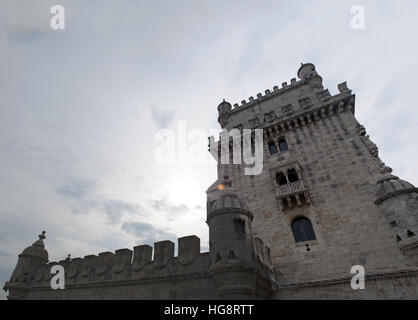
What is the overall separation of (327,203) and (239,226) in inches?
311

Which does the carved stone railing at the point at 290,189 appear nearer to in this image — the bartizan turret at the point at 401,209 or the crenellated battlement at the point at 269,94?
the bartizan turret at the point at 401,209

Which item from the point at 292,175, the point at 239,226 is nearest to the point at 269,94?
the point at 292,175

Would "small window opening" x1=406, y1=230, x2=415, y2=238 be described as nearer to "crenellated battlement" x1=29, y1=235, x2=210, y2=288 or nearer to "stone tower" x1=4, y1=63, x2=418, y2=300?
"stone tower" x1=4, y1=63, x2=418, y2=300

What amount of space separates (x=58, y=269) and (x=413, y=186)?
20168 mm

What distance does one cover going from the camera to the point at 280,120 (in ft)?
60.8

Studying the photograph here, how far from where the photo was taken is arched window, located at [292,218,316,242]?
12977 millimetres

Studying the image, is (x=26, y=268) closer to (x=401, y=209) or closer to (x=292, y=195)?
(x=292, y=195)

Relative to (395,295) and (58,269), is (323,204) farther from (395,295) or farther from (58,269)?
(58,269)

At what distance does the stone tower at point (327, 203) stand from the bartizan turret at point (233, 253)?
3926mm

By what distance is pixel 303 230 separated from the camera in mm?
13375

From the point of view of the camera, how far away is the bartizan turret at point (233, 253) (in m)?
7.16

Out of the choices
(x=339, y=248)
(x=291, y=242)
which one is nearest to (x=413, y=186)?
(x=339, y=248)

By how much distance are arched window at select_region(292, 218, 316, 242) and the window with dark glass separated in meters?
6.44

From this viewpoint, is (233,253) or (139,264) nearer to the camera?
(233,253)
